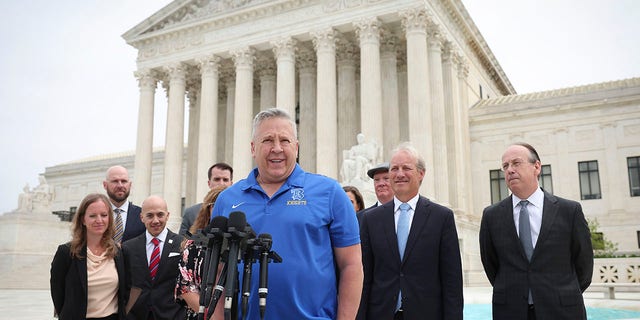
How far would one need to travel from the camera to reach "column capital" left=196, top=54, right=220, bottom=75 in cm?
3588

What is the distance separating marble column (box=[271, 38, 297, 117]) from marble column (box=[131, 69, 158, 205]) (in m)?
10.8

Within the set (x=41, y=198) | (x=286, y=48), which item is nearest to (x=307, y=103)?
(x=286, y=48)

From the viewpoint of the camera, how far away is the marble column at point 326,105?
97.8ft

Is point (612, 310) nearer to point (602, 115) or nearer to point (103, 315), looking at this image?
point (103, 315)

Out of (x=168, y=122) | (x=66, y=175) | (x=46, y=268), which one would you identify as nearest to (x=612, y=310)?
(x=46, y=268)

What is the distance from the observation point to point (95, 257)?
17.5 ft

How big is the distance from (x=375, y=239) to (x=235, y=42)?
3202cm

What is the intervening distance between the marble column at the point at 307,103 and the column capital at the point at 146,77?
→ 10733mm

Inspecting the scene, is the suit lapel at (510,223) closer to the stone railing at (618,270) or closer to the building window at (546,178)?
the stone railing at (618,270)

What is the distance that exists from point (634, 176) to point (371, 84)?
16570 mm

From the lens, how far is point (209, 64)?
35.9 meters

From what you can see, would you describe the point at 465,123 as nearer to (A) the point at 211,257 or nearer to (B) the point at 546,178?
(B) the point at 546,178

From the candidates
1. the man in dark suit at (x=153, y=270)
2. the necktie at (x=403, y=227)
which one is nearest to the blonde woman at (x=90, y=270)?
the man in dark suit at (x=153, y=270)

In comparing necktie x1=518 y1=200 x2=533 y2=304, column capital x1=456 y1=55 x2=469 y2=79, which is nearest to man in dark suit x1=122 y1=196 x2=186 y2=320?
necktie x1=518 y1=200 x2=533 y2=304
